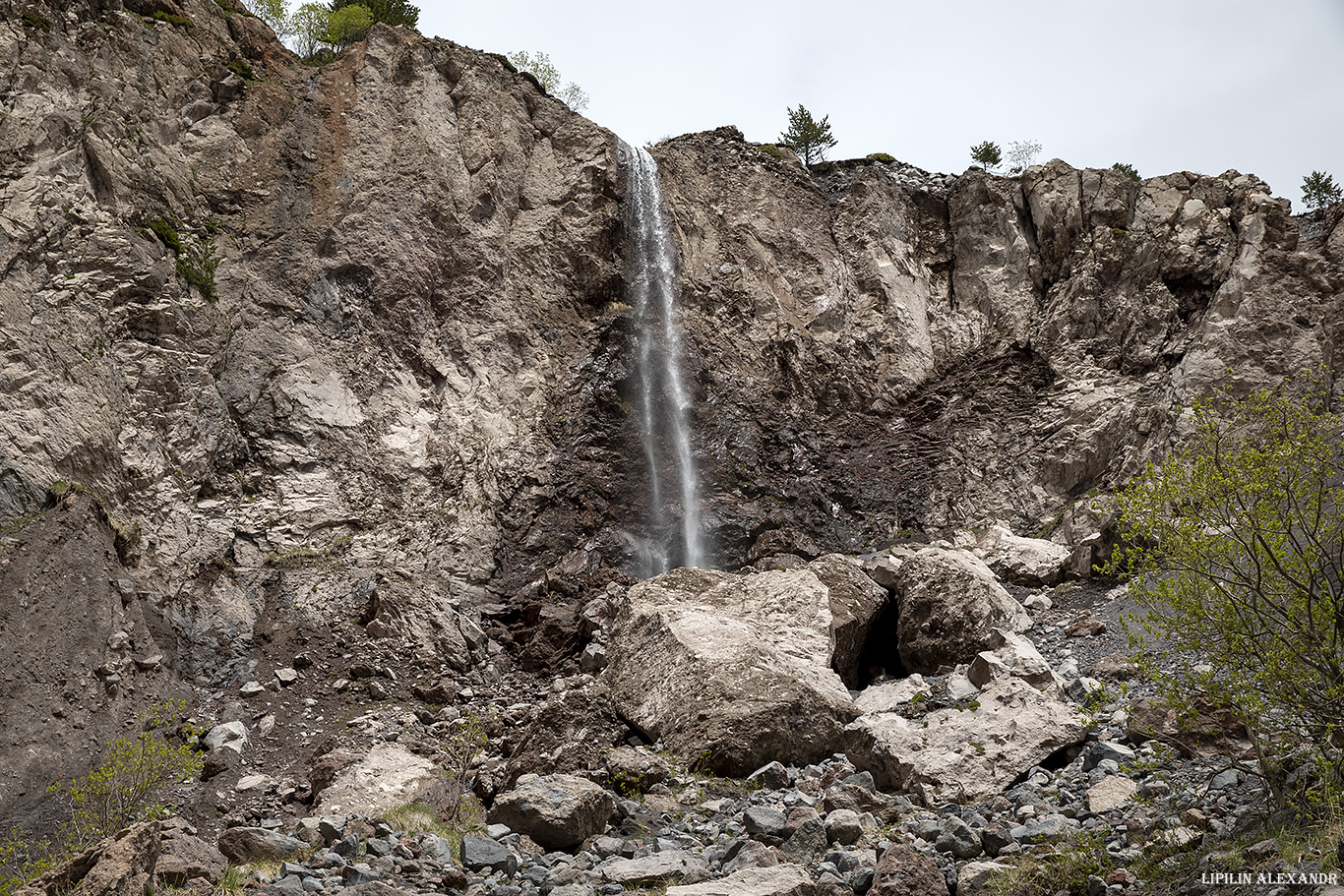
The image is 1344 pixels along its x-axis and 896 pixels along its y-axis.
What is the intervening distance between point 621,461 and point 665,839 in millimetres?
15677

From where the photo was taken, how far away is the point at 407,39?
92.4ft

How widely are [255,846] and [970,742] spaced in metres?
9.62

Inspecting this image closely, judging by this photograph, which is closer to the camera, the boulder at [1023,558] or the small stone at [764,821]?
the small stone at [764,821]

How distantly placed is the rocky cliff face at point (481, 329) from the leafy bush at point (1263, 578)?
13.7 m

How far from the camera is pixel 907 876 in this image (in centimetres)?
795

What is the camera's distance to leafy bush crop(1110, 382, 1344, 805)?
282 inches

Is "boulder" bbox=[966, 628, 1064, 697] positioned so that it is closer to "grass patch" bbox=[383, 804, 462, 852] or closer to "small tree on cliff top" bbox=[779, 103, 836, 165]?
"grass patch" bbox=[383, 804, 462, 852]

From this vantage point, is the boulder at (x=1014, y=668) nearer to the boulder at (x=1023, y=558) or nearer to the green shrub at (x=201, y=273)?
the boulder at (x=1023, y=558)

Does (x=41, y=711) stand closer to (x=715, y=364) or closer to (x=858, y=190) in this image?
(x=715, y=364)

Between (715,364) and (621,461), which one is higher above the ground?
(715,364)

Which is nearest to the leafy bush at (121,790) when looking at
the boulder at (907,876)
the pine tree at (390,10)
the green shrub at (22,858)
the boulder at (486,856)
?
the green shrub at (22,858)

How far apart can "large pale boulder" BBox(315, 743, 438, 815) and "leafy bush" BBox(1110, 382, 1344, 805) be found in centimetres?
1010

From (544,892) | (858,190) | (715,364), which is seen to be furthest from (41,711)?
(858,190)

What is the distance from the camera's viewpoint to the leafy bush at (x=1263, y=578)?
23.5 ft
